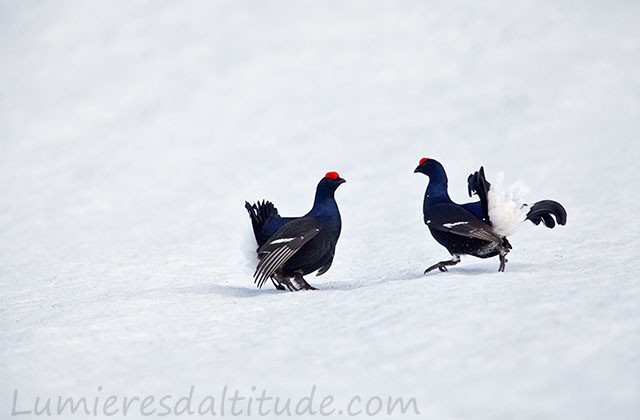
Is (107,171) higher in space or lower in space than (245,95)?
lower

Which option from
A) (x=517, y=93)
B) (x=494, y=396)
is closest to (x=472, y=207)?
(x=494, y=396)

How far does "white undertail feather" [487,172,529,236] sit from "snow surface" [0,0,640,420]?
0.47 meters

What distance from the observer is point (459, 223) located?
594 cm

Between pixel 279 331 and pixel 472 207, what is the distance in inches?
88.2

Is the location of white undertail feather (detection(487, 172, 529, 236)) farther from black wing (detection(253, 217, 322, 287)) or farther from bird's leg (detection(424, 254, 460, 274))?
black wing (detection(253, 217, 322, 287))

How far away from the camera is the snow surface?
4.06 m

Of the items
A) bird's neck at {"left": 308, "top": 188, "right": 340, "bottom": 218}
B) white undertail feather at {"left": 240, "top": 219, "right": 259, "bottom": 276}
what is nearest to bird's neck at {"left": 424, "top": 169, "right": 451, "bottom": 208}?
bird's neck at {"left": 308, "top": 188, "right": 340, "bottom": 218}

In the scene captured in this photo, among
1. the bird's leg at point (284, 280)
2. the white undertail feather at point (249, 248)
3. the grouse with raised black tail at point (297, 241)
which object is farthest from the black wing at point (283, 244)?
the white undertail feather at point (249, 248)

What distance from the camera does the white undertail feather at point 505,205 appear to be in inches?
233

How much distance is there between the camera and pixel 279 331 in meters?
4.73

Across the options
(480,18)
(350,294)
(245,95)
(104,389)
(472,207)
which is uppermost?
(480,18)

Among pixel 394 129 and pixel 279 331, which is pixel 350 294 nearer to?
pixel 279 331

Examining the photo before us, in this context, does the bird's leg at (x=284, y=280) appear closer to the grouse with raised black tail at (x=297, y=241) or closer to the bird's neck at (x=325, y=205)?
the grouse with raised black tail at (x=297, y=241)

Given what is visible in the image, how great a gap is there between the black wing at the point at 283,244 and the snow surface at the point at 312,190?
0.23 m
